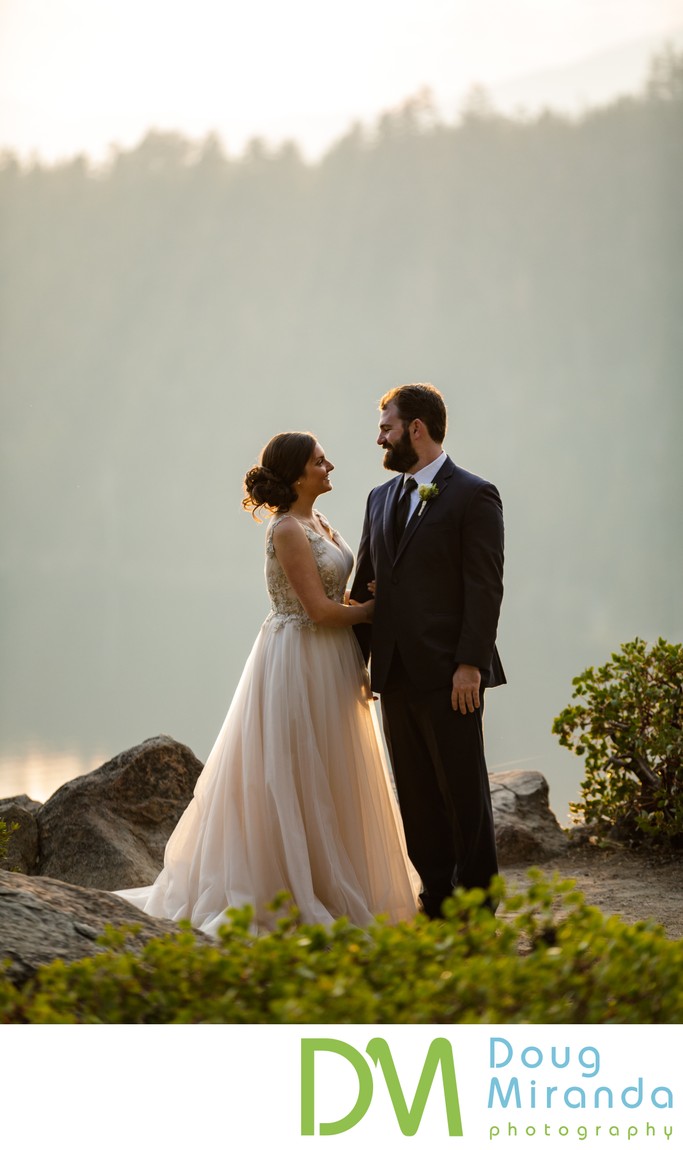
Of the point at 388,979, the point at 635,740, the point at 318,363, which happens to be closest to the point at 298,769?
the point at 635,740

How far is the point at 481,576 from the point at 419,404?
1.92ft

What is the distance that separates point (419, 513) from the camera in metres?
3.45

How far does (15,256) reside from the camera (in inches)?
430

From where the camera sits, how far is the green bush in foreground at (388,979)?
1.53 meters

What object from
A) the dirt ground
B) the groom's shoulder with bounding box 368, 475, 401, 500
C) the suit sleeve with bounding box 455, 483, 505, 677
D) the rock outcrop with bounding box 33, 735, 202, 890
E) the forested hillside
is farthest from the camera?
the forested hillside

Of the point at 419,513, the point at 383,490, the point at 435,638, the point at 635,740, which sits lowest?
the point at 635,740

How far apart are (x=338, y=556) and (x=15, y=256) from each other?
858cm

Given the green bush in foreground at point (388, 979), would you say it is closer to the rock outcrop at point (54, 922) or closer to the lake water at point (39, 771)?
the rock outcrop at point (54, 922)

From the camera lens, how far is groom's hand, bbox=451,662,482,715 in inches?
130

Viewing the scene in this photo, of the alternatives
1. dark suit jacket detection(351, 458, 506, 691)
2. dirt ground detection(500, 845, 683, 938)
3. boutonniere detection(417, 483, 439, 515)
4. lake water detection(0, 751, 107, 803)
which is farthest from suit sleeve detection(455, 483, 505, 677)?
lake water detection(0, 751, 107, 803)

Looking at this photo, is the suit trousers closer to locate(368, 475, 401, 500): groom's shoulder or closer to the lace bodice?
the lace bodice

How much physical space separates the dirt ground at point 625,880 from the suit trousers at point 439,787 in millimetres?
413
